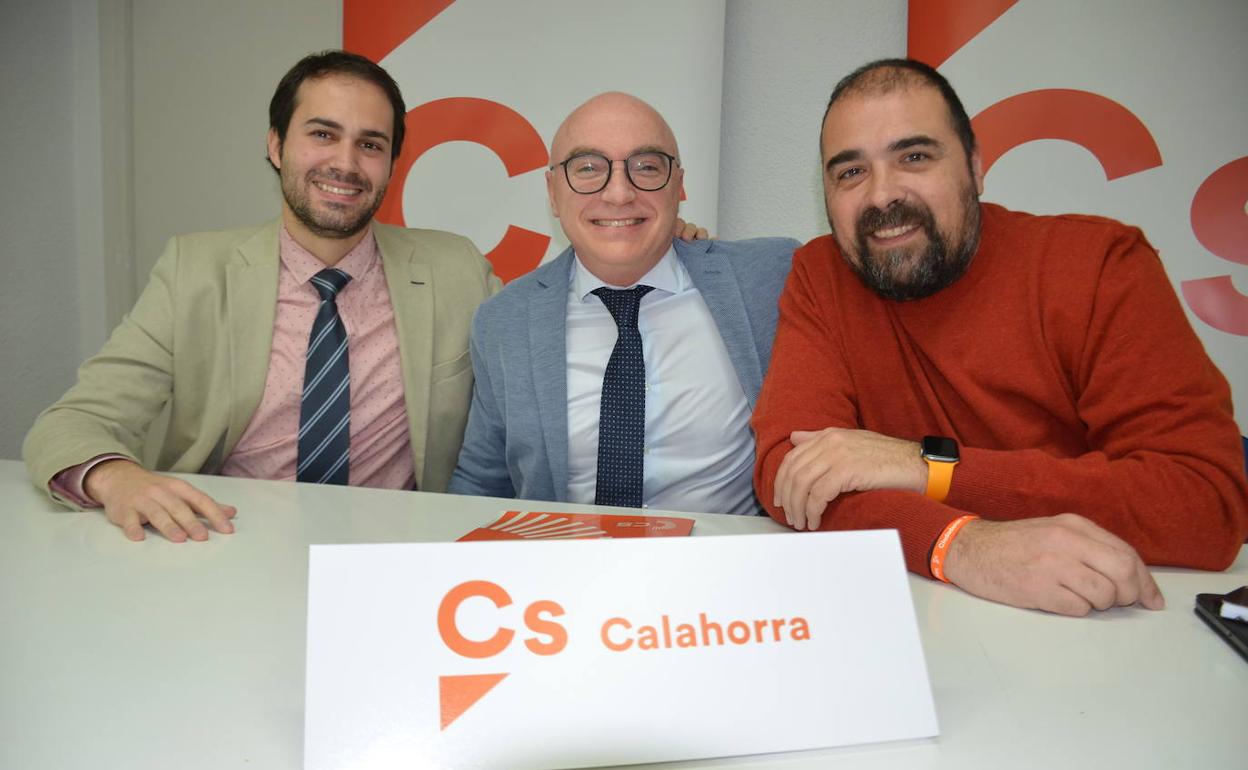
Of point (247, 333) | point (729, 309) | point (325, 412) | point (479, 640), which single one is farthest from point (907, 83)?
point (247, 333)

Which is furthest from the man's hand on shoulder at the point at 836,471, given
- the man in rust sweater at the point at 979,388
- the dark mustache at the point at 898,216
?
the dark mustache at the point at 898,216

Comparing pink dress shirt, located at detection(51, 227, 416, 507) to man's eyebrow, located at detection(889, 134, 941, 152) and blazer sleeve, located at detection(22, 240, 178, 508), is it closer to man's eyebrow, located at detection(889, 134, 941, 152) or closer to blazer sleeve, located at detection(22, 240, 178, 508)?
blazer sleeve, located at detection(22, 240, 178, 508)

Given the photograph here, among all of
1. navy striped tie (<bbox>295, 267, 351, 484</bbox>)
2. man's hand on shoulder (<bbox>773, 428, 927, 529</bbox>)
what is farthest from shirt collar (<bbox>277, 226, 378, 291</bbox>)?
man's hand on shoulder (<bbox>773, 428, 927, 529</bbox>)

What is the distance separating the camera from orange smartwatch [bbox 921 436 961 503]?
3.98ft

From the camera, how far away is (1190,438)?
1.19 metres

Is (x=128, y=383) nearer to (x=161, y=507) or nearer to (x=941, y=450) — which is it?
(x=161, y=507)

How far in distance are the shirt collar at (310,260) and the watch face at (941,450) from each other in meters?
1.46

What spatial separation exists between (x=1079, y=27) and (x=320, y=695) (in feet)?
8.91

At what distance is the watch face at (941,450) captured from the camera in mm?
1217

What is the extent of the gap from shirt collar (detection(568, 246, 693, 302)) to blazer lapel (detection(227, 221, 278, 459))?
0.73 metres

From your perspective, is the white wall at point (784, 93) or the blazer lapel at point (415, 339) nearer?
the blazer lapel at point (415, 339)

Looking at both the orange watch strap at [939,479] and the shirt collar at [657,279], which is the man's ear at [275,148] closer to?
the shirt collar at [657,279]

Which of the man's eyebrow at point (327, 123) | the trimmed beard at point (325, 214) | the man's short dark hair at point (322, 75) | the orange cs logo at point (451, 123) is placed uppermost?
the orange cs logo at point (451, 123)

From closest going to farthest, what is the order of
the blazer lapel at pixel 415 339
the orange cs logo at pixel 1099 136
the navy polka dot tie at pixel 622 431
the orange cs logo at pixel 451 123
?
1. the navy polka dot tie at pixel 622 431
2. the blazer lapel at pixel 415 339
3. the orange cs logo at pixel 1099 136
4. the orange cs logo at pixel 451 123
